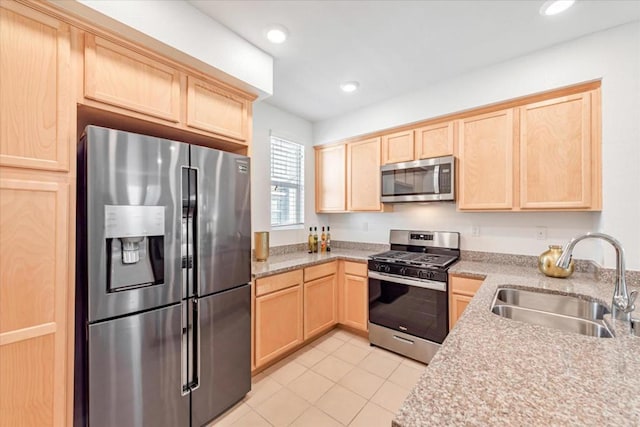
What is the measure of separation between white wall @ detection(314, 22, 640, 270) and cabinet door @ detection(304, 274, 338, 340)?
108 centimetres

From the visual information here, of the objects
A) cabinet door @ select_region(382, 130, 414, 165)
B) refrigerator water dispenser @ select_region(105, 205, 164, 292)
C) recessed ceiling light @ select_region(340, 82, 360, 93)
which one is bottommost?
refrigerator water dispenser @ select_region(105, 205, 164, 292)

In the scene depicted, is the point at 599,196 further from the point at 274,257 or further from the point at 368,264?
the point at 274,257

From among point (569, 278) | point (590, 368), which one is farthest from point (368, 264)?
point (590, 368)

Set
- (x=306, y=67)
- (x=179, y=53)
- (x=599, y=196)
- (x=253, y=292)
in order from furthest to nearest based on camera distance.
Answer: (x=306, y=67) → (x=253, y=292) → (x=599, y=196) → (x=179, y=53)

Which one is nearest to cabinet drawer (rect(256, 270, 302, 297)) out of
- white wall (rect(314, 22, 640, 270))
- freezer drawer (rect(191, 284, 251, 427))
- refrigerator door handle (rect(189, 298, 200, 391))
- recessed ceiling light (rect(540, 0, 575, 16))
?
freezer drawer (rect(191, 284, 251, 427))

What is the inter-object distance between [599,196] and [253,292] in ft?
8.83

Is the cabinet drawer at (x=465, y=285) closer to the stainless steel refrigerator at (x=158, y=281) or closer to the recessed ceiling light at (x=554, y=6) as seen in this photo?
the stainless steel refrigerator at (x=158, y=281)

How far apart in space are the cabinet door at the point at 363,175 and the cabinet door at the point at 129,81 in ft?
6.82

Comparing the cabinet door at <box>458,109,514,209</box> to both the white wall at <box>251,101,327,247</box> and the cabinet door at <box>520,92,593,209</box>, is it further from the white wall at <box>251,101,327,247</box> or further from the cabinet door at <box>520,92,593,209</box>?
the white wall at <box>251,101,327,247</box>

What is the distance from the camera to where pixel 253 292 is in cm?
219

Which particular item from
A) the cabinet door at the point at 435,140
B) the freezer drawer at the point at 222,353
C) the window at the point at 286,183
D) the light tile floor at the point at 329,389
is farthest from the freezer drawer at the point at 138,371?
the cabinet door at the point at 435,140

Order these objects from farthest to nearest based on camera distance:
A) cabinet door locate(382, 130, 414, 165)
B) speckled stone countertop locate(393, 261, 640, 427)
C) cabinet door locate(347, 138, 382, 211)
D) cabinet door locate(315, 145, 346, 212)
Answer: cabinet door locate(315, 145, 346, 212) → cabinet door locate(347, 138, 382, 211) → cabinet door locate(382, 130, 414, 165) → speckled stone countertop locate(393, 261, 640, 427)

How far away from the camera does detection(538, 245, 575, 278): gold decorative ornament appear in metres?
2.01

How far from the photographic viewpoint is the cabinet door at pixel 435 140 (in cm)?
262
